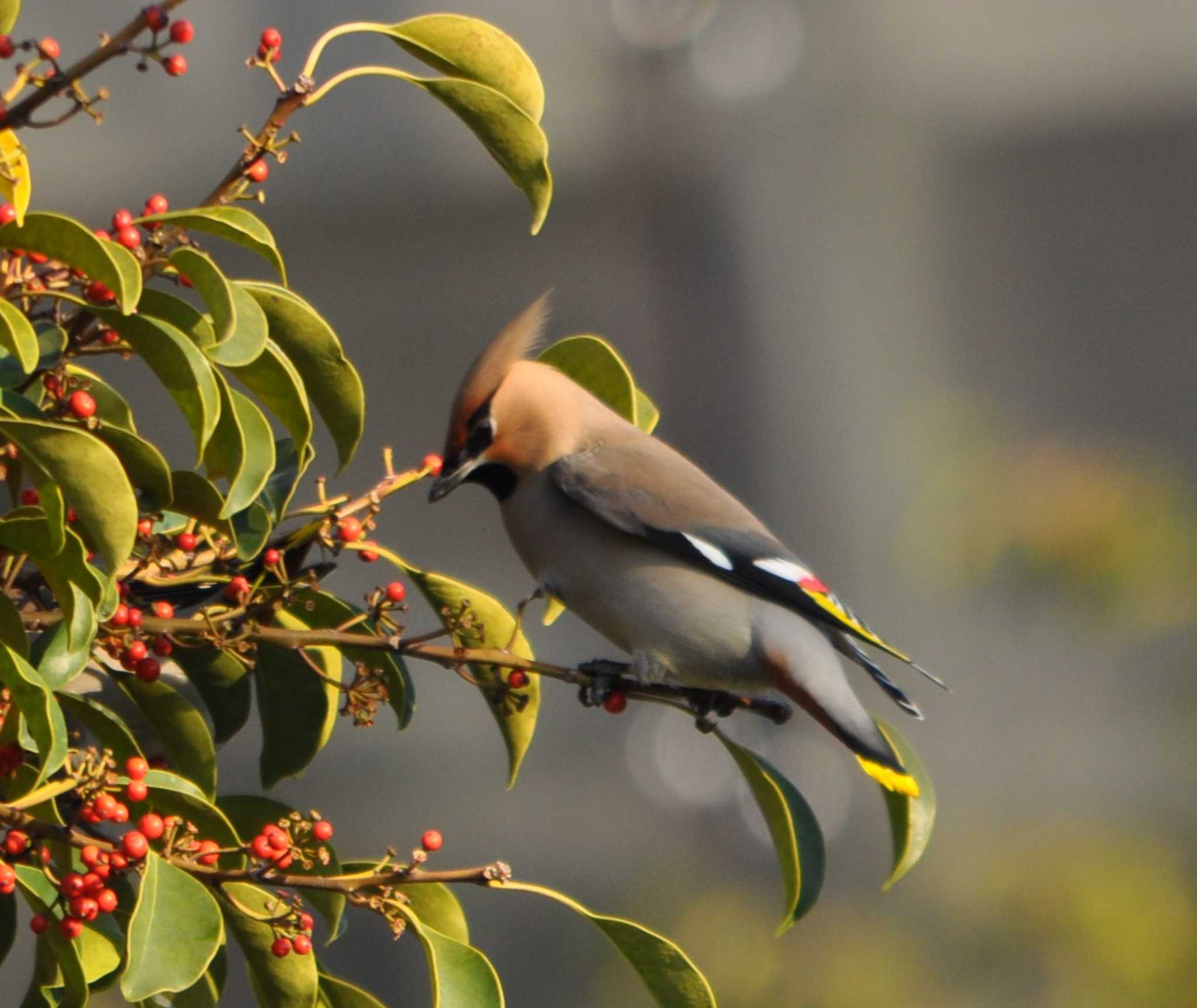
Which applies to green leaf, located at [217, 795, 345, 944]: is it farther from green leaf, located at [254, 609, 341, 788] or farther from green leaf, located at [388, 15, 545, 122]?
green leaf, located at [388, 15, 545, 122]

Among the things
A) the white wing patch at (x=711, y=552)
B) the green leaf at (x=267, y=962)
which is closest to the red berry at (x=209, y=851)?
the green leaf at (x=267, y=962)

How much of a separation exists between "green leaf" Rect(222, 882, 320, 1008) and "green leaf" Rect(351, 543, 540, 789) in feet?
0.79

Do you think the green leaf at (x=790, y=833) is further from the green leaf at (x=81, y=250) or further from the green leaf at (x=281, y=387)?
the green leaf at (x=81, y=250)

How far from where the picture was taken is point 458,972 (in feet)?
3.66

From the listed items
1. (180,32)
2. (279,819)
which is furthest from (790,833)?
(180,32)

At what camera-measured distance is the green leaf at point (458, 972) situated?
3.62ft

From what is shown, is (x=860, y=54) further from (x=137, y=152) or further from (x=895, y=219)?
(x=137, y=152)

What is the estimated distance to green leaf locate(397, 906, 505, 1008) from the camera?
3.62 feet

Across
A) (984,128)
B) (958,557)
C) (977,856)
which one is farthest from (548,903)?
(984,128)

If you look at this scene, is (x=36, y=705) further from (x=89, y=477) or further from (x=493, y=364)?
(x=493, y=364)

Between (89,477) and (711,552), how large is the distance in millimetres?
971

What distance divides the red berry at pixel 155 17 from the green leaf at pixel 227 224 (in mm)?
110

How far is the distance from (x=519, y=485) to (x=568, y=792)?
351 centimetres

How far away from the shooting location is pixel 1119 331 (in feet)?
18.9
